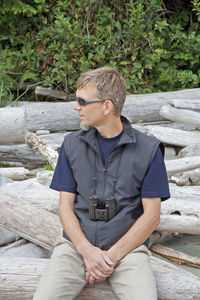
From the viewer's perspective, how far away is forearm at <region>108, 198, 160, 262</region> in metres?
2.71

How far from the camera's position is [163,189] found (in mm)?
2789

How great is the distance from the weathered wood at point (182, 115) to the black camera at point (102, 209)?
449cm

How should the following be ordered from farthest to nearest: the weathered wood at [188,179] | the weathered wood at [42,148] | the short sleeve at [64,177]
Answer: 1. the weathered wood at [42,148]
2. the weathered wood at [188,179]
3. the short sleeve at [64,177]

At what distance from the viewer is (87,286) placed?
278 cm

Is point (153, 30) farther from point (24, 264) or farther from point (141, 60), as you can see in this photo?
point (24, 264)

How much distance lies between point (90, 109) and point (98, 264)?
2.62 ft

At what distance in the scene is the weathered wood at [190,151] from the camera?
641cm

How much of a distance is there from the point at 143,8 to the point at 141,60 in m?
0.98

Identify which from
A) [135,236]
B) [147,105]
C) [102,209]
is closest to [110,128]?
[102,209]

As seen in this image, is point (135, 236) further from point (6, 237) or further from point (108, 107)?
point (6, 237)

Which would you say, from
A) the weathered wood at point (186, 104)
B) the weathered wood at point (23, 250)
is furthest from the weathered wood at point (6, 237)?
the weathered wood at point (186, 104)

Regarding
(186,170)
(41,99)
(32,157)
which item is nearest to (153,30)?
(41,99)

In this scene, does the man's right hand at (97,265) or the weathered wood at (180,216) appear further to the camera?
the weathered wood at (180,216)

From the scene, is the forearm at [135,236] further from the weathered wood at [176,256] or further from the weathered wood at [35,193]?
the weathered wood at [35,193]
